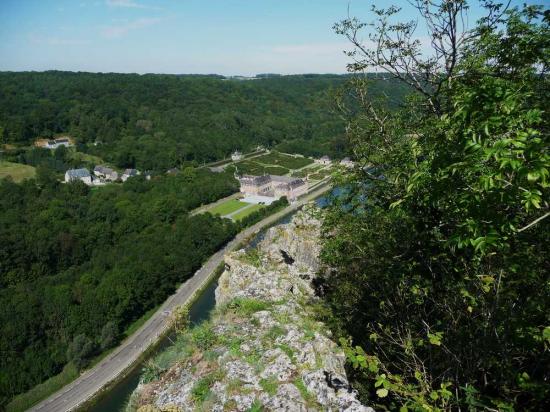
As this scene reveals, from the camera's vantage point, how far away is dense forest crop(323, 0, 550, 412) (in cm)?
329

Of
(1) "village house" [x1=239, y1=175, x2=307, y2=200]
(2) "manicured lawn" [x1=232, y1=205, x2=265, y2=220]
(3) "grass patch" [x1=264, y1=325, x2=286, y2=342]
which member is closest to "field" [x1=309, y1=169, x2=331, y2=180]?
(1) "village house" [x1=239, y1=175, x2=307, y2=200]

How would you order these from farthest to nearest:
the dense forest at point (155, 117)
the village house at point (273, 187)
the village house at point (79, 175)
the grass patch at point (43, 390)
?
1. the dense forest at point (155, 117)
2. the village house at point (79, 175)
3. the village house at point (273, 187)
4. the grass patch at point (43, 390)

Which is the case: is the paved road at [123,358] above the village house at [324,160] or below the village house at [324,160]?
below

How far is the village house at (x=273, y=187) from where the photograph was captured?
230 ft

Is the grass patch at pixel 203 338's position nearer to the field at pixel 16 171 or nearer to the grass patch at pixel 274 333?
the grass patch at pixel 274 333

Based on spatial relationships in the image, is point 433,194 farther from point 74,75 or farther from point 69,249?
point 74,75

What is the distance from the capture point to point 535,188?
10.2 ft

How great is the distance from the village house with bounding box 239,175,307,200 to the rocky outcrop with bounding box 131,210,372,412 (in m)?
60.9

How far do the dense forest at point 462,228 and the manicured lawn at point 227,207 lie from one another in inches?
2084

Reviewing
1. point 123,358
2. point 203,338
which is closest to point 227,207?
point 123,358

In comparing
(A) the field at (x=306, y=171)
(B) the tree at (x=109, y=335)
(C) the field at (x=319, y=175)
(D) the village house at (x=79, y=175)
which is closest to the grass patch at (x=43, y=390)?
(B) the tree at (x=109, y=335)

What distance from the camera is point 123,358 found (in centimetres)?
2894

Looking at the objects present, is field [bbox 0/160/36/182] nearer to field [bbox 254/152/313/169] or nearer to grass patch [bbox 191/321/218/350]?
field [bbox 254/152/313/169]

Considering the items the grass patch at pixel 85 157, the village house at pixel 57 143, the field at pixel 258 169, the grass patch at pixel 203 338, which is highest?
the grass patch at pixel 203 338
